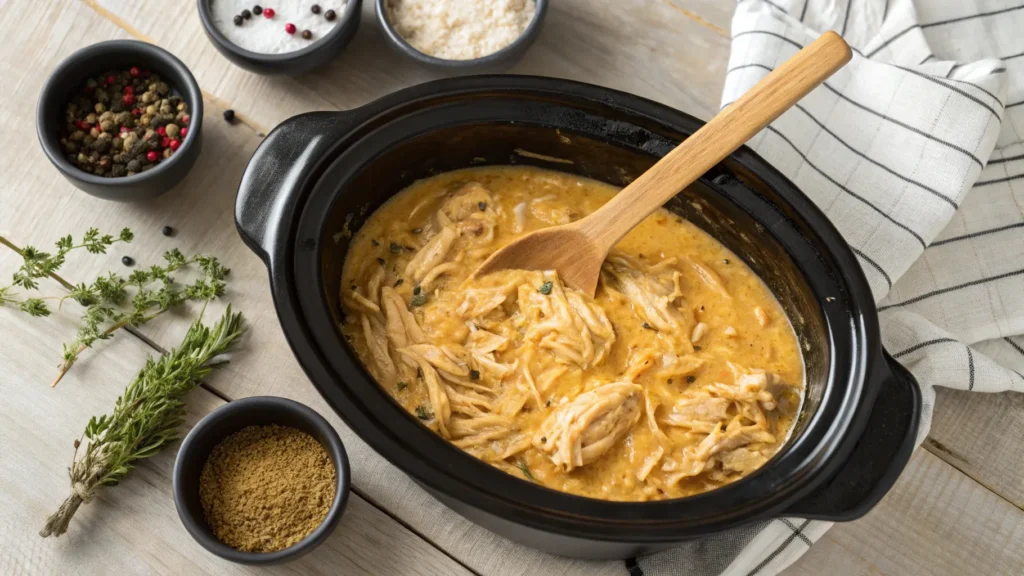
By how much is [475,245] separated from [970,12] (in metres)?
2.13

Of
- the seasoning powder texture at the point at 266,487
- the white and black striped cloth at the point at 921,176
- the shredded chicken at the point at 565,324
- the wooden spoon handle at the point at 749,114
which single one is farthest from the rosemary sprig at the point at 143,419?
the white and black striped cloth at the point at 921,176

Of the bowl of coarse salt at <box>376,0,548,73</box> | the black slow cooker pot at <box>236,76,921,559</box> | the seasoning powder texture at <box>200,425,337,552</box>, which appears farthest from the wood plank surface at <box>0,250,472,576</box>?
the bowl of coarse salt at <box>376,0,548,73</box>

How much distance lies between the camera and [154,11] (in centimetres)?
348

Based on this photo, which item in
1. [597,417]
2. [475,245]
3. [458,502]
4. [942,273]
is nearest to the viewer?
[458,502]

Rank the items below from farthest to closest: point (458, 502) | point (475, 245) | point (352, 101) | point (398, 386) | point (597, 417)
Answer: point (352, 101)
point (475, 245)
point (398, 386)
point (597, 417)
point (458, 502)

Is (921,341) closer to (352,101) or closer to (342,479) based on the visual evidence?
(342,479)

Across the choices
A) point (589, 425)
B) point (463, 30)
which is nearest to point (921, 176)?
point (589, 425)

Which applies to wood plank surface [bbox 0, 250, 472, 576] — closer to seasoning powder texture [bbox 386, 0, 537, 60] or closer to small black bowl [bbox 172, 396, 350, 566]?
small black bowl [bbox 172, 396, 350, 566]

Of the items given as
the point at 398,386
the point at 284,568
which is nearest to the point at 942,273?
the point at 398,386

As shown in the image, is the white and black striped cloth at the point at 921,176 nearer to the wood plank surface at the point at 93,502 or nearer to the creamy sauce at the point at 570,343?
the creamy sauce at the point at 570,343

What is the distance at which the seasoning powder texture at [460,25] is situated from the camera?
11.0 feet

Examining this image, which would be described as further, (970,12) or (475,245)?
(970,12)

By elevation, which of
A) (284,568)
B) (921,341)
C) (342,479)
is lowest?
(284,568)

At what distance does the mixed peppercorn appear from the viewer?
10.1ft
